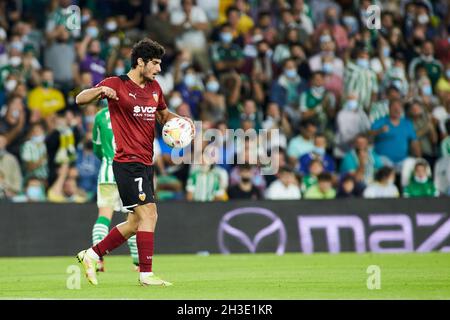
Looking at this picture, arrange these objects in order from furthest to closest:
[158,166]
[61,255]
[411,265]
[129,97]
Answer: [158,166], [61,255], [411,265], [129,97]

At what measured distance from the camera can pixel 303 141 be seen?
24062mm

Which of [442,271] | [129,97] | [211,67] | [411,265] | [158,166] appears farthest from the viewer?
[211,67]

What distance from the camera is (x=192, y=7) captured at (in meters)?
25.7

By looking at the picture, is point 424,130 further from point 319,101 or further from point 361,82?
point 319,101

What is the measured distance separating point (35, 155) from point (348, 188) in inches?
230

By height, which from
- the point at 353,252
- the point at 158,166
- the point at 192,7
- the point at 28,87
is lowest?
the point at 353,252

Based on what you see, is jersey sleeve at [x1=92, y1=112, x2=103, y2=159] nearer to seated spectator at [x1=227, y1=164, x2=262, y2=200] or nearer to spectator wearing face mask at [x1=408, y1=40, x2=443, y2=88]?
seated spectator at [x1=227, y1=164, x2=262, y2=200]

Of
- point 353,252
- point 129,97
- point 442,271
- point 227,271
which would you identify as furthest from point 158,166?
point 129,97

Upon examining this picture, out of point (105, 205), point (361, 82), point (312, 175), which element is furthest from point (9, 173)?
point (361, 82)

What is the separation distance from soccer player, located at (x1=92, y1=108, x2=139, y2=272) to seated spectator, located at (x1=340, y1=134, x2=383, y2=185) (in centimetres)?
787

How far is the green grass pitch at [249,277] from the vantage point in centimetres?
1230

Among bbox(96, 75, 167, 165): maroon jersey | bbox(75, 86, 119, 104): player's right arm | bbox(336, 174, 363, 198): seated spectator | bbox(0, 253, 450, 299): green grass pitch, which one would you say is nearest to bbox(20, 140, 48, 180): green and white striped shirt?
bbox(0, 253, 450, 299): green grass pitch

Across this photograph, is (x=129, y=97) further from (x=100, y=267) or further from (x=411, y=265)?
(x=411, y=265)

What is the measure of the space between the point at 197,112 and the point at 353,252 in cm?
443
